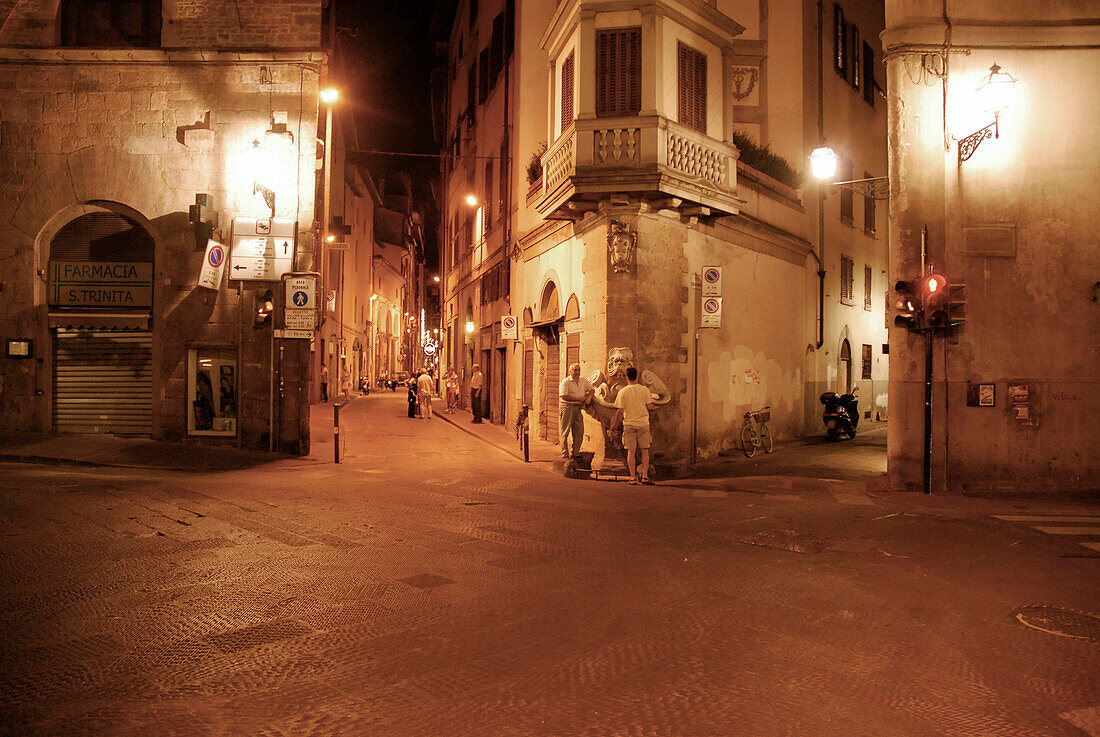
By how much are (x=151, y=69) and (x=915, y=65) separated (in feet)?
50.2

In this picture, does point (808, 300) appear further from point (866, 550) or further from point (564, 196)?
point (866, 550)

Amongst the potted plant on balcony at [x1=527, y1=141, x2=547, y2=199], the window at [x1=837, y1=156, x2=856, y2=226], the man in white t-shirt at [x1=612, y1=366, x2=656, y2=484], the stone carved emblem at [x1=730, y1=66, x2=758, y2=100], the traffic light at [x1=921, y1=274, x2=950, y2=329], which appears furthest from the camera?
the window at [x1=837, y1=156, x2=856, y2=226]

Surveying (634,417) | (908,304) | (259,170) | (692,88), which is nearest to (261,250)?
(259,170)

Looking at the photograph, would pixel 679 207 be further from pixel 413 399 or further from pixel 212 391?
pixel 413 399

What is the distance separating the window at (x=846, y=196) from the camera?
23.7 metres

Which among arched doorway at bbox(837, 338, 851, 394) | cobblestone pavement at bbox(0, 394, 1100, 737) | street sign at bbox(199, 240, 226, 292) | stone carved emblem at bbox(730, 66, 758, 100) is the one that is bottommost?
cobblestone pavement at bbox(0, 394, 1100, 737)

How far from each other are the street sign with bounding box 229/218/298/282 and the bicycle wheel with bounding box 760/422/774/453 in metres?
11.5

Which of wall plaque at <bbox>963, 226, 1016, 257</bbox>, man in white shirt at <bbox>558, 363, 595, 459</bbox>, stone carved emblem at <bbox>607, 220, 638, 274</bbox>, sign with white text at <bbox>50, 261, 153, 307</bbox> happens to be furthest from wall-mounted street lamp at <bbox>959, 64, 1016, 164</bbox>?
sign with white text at <bbox>50, 261, 153, 307</bbox>

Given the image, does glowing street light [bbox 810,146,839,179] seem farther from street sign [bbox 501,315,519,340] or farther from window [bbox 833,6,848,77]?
window [bbox 833,6,848,77]

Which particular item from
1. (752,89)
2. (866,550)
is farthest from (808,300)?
(866,550)

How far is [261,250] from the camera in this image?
15.7m

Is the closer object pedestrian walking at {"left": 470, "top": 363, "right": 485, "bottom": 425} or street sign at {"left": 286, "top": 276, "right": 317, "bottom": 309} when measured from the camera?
street sign at {"left": 286, "top": 276, "right": 317, "bottom": 309}

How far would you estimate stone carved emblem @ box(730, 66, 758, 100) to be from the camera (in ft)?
70.0

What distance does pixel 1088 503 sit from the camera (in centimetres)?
1150
